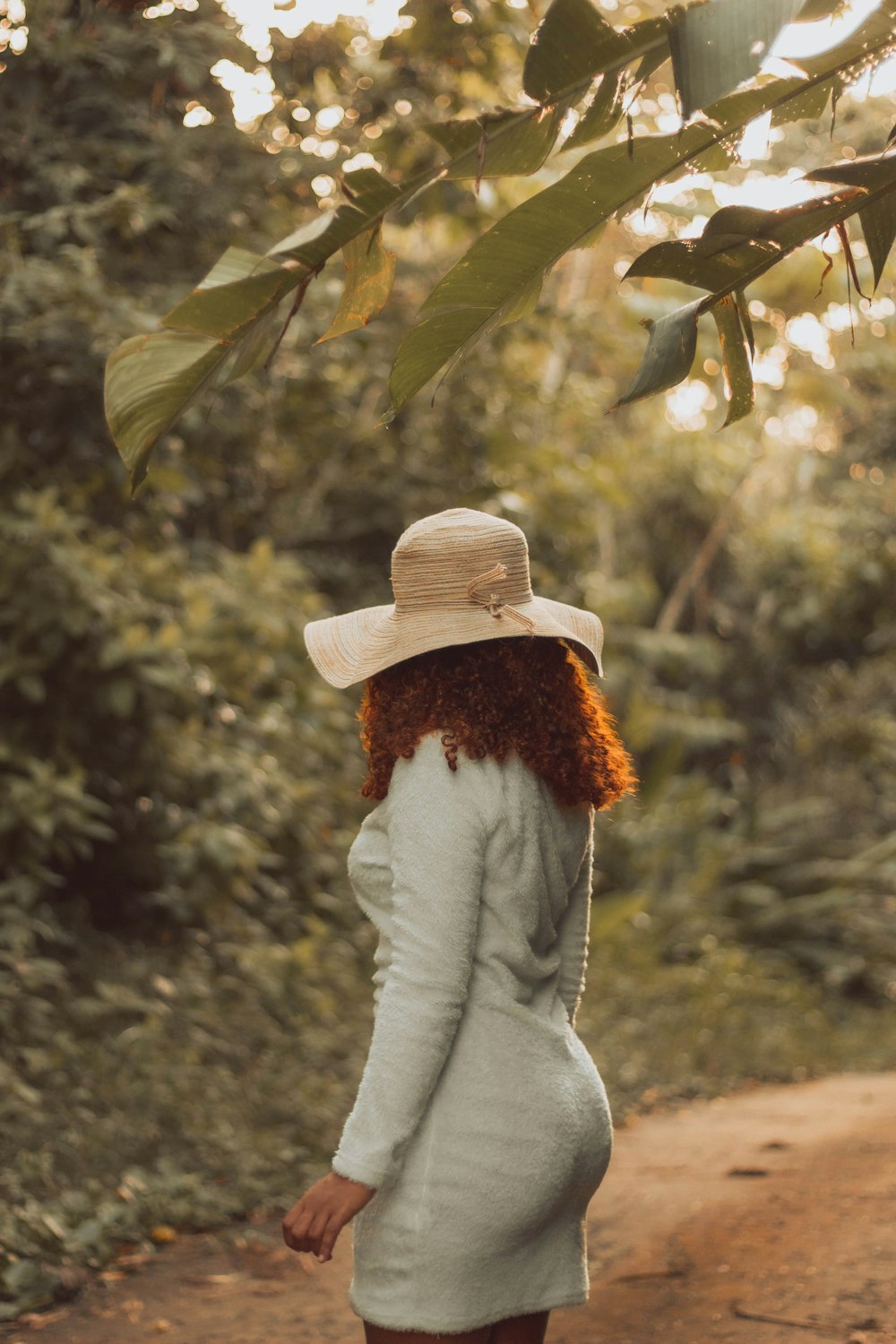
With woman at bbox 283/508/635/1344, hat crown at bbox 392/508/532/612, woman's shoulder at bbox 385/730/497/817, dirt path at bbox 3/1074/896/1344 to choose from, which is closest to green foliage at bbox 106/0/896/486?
hat crown at bbox 392/508/532/612

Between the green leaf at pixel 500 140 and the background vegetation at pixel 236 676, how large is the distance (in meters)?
0.24

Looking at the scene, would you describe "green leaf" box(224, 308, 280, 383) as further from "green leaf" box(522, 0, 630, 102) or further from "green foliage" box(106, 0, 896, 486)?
"green leaf" box(522, 0, 630, 102)

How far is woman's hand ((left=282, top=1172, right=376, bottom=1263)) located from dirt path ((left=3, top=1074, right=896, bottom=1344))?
6.85 ft

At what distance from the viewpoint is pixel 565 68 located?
2633 mm

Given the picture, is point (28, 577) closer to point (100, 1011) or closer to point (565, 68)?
→ point (100, 1011)

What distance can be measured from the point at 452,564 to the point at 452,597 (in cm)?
6

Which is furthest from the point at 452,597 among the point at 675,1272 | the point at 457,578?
the point at 675,1272

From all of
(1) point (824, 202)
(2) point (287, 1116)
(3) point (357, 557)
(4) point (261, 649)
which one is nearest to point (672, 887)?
(3) point (357, 557)

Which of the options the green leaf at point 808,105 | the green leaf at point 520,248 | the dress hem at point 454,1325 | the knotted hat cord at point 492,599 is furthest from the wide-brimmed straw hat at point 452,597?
the green leaf at point 808,105

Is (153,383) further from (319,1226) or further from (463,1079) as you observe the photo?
(319,1226)

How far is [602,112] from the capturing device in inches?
110

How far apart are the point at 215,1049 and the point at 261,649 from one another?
77.0 inches

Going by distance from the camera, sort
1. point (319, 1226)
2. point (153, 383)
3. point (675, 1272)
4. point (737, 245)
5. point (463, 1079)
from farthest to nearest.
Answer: point (675, 1272)
point (737, 245)
point (153, 383)
point (463, 1079)
point (319, 1226)

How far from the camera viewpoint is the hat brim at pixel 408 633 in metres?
2.27
